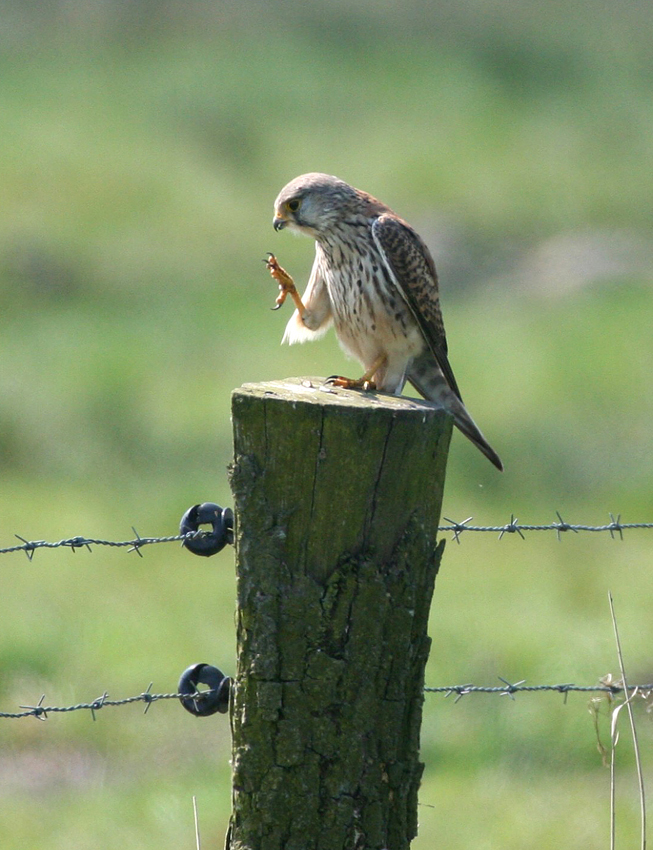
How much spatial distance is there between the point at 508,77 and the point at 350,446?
22569 mm

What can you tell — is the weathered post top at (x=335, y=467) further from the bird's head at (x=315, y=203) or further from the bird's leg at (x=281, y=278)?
the bird's head at (x=315, y=203)

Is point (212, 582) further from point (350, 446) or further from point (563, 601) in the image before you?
point (350, 446)

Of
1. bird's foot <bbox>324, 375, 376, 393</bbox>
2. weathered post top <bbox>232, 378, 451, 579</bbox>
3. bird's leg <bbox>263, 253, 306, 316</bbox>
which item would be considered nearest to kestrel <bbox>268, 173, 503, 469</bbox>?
bird's leg <bbox>263, 253, 306, 316</bbox>

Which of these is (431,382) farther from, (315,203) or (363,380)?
(315,203)

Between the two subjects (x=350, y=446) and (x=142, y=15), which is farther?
(x=142, y=15)

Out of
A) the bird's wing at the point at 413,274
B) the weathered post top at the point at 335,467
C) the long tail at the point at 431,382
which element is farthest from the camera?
the long tail at the point at 431,382

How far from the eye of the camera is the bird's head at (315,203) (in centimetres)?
547

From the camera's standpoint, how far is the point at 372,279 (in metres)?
5.42

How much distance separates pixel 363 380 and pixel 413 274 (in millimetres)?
618

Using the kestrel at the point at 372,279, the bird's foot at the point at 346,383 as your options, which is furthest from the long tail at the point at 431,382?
the bird's foot at the point at 346,383

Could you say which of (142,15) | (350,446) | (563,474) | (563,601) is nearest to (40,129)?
(142,15)

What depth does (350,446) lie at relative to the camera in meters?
3.17

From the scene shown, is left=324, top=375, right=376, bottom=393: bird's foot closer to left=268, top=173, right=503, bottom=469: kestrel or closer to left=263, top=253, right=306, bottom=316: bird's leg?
left=263, top=253, right=306, bottom=316: bird's leg

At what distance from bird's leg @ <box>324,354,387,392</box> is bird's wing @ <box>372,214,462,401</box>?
0.75ft
